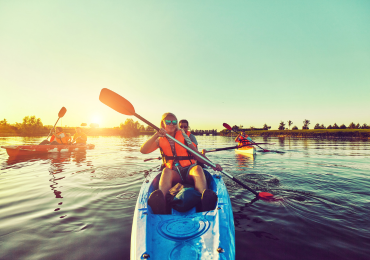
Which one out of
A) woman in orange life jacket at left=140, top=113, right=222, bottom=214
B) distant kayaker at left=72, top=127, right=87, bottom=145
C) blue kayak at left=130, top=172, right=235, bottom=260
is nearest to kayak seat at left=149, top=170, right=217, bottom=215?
blue kayak at left=130, top=172, right=235, bottom=260

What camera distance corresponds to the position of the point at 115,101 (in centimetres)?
394

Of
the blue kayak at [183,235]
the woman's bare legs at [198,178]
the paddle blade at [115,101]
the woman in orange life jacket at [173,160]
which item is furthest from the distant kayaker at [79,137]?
the blue kayak at [183,235]

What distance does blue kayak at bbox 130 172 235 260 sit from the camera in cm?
171

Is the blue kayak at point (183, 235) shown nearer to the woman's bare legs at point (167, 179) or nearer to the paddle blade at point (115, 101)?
the woman's bare legs at point (167, 179)

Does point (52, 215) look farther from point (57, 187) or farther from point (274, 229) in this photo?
point (274, 229)

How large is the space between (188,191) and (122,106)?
100 inches

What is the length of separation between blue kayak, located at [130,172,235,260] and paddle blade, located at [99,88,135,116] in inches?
90.5

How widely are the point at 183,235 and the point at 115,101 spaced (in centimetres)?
314

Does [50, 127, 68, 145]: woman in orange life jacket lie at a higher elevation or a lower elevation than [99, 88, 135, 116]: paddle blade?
lower

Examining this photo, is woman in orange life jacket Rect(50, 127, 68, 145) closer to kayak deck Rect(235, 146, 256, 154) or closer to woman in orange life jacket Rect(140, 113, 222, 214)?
woman in orange life jacket Rect(140, 113, 222, 214)

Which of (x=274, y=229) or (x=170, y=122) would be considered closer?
(x=274, y=229)

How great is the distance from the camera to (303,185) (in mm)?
5195

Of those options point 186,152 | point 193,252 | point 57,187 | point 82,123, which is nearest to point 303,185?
point 186,152

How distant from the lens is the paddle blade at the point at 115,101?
3875 mm
